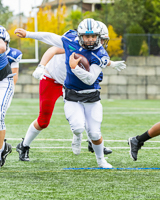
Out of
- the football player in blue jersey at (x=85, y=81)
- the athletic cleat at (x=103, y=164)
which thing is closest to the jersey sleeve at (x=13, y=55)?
the football player in blue jersey at (x=85, y=81)

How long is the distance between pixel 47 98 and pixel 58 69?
368 millimetres

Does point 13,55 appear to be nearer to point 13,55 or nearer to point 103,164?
point 13,55

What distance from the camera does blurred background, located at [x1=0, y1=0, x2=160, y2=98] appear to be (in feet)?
47.6

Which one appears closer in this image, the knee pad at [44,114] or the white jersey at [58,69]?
the knee pad at [44,114]

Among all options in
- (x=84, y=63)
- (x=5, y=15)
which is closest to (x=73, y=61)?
(x=84, y=63)

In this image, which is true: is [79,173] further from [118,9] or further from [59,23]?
[118,9]

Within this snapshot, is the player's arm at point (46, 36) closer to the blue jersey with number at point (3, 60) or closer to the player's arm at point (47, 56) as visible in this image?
the player's arm at point (47, 56)

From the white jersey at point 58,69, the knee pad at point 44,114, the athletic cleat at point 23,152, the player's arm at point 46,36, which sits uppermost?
the player's arm at point 46,36

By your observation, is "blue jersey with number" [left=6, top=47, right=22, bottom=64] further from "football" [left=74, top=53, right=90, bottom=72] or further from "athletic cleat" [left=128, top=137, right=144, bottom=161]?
"athletic cleat" [left=128, top=137, right=144, bottom=161]

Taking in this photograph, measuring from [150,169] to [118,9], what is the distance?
15.5 m

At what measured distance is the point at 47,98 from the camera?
15.3 feet

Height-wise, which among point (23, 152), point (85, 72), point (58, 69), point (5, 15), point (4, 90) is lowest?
point (23, 152)

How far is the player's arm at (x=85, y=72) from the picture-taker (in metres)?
3.79

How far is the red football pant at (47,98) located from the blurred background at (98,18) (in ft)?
28.7
